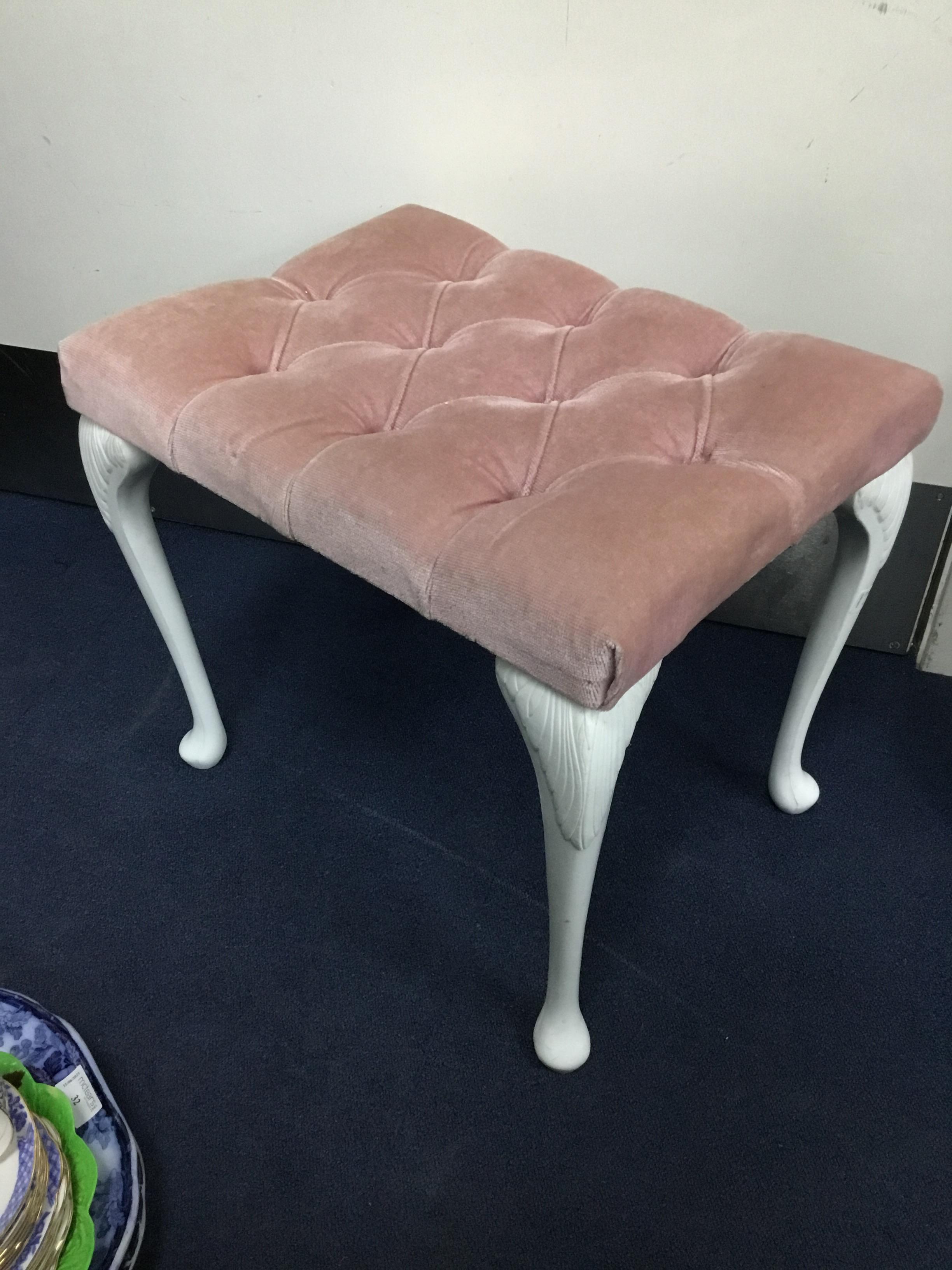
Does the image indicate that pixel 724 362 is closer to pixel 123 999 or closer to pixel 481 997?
pixel 481 997

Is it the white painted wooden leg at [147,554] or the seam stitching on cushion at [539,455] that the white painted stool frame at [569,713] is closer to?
the white painted wooden leg at [147,554]

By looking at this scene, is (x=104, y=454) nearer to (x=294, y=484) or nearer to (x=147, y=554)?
(x=147, y=554)

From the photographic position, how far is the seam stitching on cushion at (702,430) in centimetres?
59

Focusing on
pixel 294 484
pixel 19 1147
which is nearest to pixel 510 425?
pixel 294 484

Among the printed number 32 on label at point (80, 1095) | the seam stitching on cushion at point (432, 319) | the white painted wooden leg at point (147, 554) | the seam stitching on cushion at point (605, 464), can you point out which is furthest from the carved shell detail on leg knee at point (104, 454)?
the printed number 32 on label at point (80, 1095)

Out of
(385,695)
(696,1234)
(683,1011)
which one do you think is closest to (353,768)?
(385,695)

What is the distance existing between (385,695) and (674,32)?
68 cm

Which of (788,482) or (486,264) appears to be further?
(486,264)

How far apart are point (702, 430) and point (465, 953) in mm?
483

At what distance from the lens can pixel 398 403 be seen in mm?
659

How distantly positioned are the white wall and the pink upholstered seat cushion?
0.16 metres

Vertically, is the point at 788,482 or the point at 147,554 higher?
the point at 788,482

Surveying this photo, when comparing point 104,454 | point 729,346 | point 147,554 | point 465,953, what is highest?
point 729,346

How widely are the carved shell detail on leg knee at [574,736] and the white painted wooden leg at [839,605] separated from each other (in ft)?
0.89
